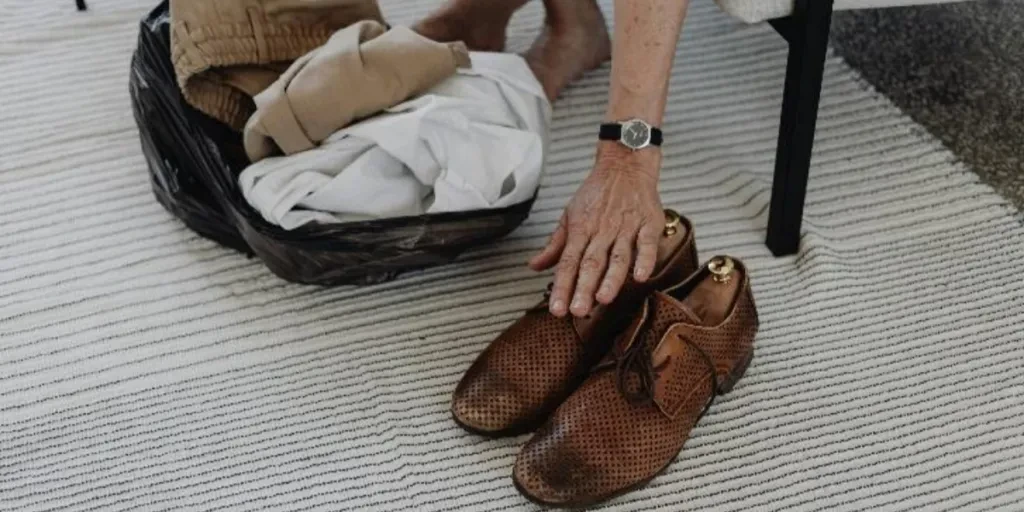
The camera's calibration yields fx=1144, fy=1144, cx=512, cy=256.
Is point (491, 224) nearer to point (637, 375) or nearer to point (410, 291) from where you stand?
point (410, 291)

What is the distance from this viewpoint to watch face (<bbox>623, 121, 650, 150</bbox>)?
1146 millimetres

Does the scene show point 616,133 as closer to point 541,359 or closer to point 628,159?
point 628,159

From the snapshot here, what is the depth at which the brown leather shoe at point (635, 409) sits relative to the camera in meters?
1.01

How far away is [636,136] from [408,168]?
242 millimetres

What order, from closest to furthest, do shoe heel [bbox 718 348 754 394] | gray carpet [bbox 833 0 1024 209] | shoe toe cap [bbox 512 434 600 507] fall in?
shoe toe cap [bbox 512 434 600 507], shoe heel [bbox 718 348 754 394], gray carpet [bbox 833 0 1024 209]

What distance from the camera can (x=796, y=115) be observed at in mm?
1166

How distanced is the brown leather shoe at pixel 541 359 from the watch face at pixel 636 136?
0.08 meters

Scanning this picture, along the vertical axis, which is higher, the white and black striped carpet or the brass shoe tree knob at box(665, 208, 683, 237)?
the brass shoe tree knob at box(665, 208, 683, 237)

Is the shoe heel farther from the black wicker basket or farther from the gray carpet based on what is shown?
the gray carpet

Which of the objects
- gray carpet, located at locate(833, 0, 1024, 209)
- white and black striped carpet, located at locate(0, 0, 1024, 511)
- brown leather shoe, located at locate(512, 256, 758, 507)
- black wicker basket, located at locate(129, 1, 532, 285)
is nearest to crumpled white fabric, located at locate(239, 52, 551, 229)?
black wicker basket, located at locate(129, 1, 532, 285)

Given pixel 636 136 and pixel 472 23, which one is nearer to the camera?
pixel 636 136

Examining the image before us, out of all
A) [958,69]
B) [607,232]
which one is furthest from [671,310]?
[958,69]

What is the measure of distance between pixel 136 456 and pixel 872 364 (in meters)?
0.73

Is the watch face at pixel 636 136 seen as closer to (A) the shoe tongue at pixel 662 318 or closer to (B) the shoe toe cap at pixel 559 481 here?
(A) the shoe tongue at pixel 662 318
